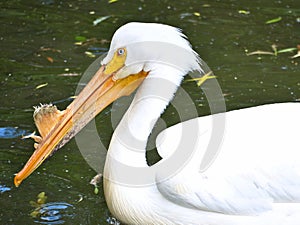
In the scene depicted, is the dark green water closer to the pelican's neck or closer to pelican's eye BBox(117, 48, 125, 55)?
the pelican's neck

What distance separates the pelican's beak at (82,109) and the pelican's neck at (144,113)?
3.3 inches

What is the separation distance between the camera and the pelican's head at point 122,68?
3.77 meters

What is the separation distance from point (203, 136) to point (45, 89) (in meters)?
2.08

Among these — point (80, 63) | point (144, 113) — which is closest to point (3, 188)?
point (144, 113)

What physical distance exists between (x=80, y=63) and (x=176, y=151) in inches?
92.6

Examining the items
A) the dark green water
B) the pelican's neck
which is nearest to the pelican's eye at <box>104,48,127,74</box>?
the pelican's neck

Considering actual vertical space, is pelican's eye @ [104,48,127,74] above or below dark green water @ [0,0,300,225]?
above

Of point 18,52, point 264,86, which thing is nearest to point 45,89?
point 18,52

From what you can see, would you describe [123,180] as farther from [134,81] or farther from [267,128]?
[267,128]

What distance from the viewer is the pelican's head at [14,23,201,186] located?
3.77 metres

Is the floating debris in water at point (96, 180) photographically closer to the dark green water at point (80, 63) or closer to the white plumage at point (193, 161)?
the dark green water at point (80, 63)

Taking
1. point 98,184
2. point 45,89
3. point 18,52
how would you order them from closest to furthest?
point 98,184, point 45,89, point 18,52

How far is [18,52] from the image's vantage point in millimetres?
6172

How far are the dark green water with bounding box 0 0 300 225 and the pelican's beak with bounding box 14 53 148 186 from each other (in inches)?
21.3
